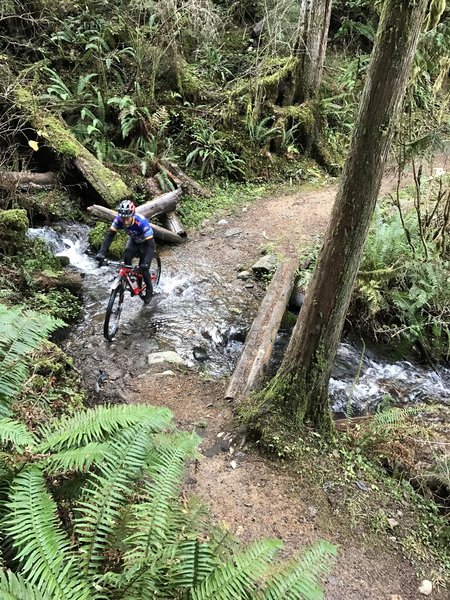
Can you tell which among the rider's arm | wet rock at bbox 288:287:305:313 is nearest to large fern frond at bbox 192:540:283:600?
the rider's arm

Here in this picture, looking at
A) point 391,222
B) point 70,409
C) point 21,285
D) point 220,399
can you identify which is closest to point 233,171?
point 391,222

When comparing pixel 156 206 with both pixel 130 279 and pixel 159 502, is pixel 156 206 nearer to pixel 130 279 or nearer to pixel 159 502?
pixel 130 279

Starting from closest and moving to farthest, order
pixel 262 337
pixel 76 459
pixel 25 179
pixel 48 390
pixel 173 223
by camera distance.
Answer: pixel 76 459 < pixel 48 390 < pixel 262 337 < pixel 25 179 < pixel 173 223

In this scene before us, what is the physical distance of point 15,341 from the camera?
11.8 ft

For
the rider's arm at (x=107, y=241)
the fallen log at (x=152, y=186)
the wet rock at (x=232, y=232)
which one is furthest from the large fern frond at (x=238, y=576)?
the fallen log at (x=152, y=186)

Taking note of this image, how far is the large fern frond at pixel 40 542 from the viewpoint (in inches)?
86.0

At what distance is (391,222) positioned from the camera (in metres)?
8.72

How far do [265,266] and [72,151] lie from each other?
16.8 ft

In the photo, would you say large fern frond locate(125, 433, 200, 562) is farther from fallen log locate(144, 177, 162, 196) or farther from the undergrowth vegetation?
fallen log locate(144, 177, 162, 196)

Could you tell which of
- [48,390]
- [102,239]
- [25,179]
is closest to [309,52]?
[102,239]

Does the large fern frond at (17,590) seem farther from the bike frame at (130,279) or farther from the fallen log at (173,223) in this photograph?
the fallen log at (173,223)

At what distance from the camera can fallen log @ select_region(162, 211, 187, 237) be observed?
10.3 metres

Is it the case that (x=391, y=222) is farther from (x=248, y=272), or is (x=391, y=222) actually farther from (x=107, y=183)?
(x=107, y=183)

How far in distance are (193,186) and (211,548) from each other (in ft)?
33.3
